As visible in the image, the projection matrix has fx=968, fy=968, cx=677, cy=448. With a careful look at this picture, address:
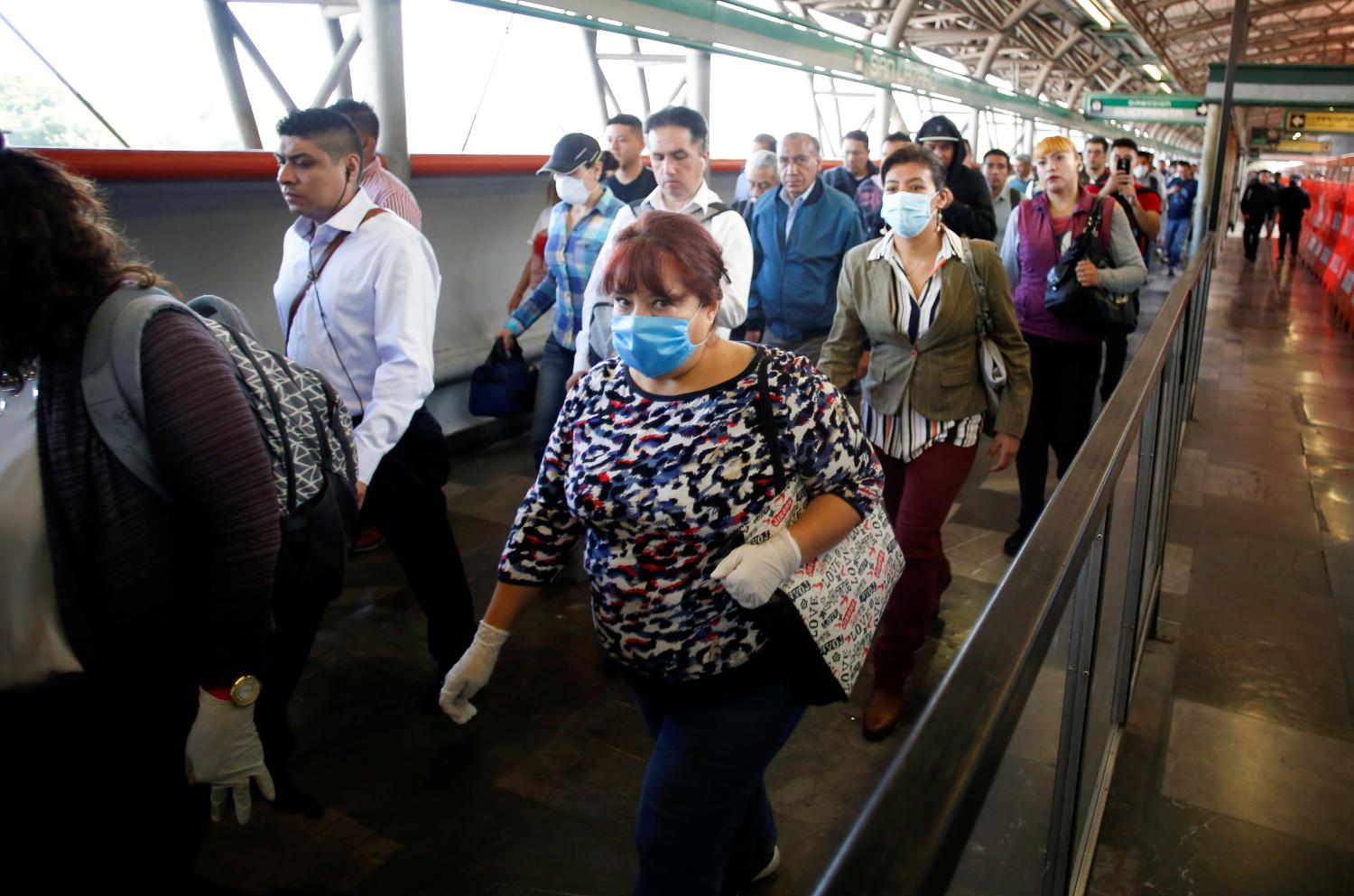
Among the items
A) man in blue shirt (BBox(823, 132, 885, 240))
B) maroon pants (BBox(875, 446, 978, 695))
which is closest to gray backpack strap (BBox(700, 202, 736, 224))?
maroon pants (BBox(875, 446, 978, 695))

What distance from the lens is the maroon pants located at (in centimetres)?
297

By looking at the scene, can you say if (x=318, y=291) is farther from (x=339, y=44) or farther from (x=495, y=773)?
(x=339, y=44)

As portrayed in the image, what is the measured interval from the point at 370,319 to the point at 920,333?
1651 millimetres

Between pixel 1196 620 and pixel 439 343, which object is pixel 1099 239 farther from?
pixel 439 343

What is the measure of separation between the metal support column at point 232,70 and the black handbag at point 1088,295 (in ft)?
14.0

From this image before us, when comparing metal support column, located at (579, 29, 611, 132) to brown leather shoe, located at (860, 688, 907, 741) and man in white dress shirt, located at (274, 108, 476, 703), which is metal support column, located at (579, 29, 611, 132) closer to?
man in white dress shirt, located at (274, 108, 476, 703)

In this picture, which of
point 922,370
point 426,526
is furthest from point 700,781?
point 922,370

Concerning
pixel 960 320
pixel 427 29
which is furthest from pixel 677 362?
pixel 427 29

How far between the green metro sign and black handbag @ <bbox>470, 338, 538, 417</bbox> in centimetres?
1919

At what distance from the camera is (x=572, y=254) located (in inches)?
158

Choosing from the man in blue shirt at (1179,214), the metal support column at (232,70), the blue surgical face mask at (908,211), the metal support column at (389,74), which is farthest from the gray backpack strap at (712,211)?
the man in blue shirt at (1179,214)

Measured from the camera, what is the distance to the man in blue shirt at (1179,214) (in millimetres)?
14141

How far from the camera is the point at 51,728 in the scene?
1473 mm

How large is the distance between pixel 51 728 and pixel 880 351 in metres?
2.45
